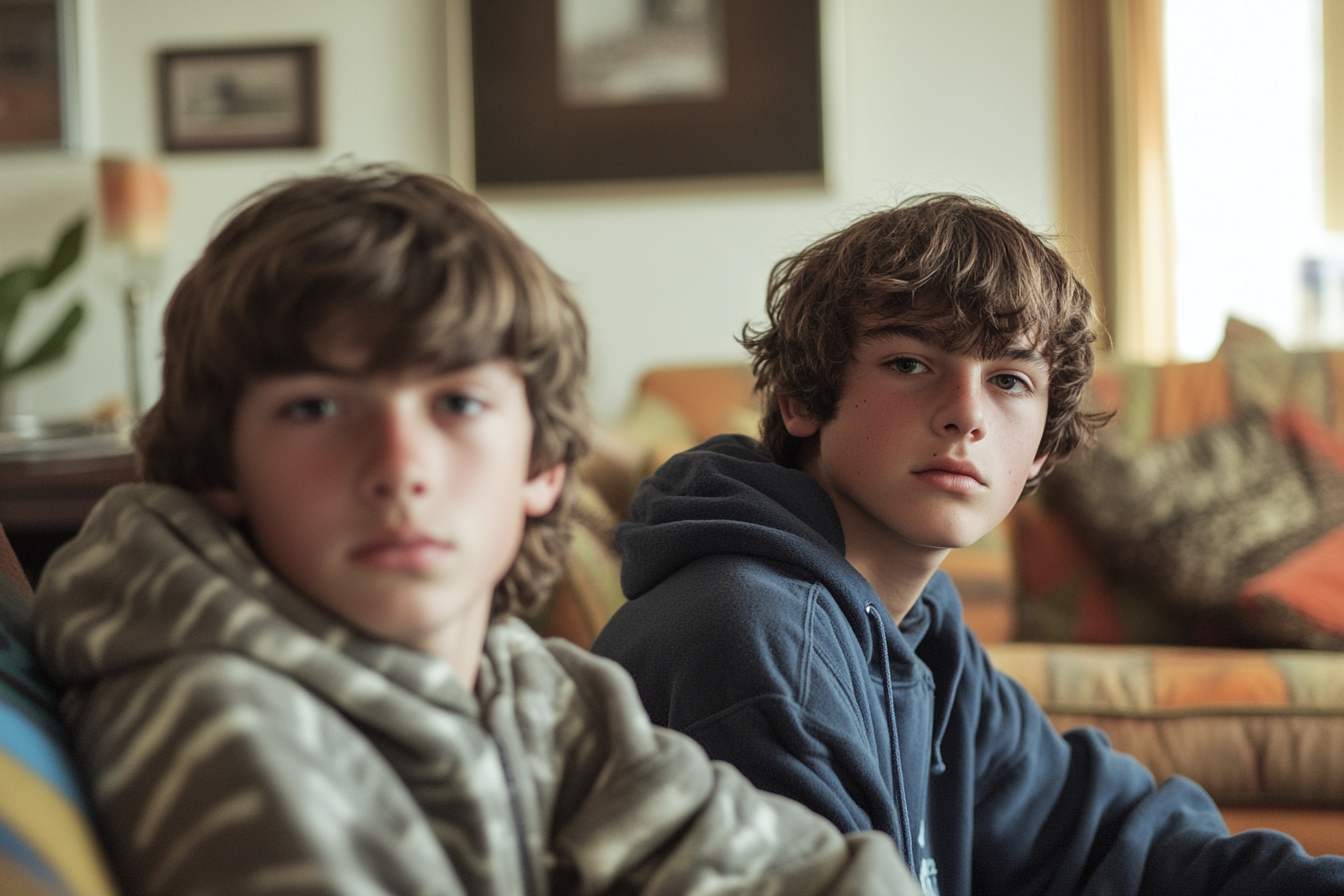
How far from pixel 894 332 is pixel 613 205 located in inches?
85.9

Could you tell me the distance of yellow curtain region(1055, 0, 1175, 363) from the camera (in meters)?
2.99

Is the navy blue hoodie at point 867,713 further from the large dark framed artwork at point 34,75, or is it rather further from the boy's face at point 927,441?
the large dark framed artwork at point 34,75

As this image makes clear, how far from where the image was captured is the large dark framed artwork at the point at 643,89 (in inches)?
116

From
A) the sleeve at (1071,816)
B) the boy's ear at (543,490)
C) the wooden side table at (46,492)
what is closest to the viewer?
the boy's ear at (543,490)

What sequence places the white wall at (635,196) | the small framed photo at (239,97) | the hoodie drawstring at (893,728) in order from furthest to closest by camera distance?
the small framed photo at (239,97) < the white wall at (635,196) < the hoodie drawstring at (893,728)

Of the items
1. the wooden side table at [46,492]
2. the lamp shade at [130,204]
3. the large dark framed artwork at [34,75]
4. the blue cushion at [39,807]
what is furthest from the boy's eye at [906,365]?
the large dark framed artwork at [34,75]

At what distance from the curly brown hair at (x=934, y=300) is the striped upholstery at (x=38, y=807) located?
2.21ft

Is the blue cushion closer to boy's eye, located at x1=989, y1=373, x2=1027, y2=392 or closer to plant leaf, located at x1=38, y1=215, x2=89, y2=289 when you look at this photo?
boy's eye, located at x1=989, y1=373, x2=1027, y2=392

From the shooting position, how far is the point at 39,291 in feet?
9.11

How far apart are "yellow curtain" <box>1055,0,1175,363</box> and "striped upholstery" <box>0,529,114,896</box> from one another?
112 inches

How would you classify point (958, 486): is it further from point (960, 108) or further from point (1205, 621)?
point (960, 108)

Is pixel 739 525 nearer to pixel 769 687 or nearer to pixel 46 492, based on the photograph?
pixel 769 687

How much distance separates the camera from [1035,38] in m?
2.93

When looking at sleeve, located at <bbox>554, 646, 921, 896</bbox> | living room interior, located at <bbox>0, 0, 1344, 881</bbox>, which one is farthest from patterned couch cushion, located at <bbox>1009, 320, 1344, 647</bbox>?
sleeve, located at <bbox>554, 646, 921, 896</bbox>
